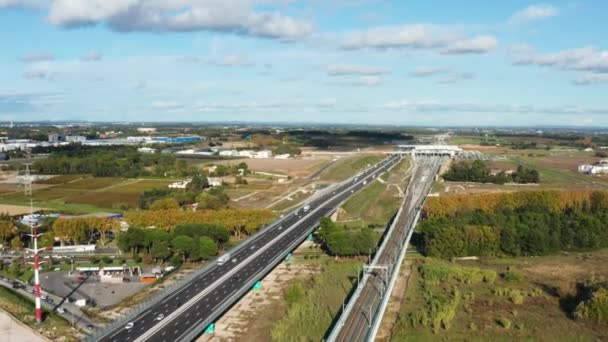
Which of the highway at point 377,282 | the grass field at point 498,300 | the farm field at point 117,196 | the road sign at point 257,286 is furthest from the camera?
the farm field at point 117,196

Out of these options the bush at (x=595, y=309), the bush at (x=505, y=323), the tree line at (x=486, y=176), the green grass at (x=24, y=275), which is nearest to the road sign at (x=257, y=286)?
the bush at (x=505, y=323)

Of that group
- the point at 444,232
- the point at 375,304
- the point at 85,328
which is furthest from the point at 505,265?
the point at 85,328

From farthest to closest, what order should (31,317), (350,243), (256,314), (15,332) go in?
(350,243) < (256,314) < (31,317) < (15,332)

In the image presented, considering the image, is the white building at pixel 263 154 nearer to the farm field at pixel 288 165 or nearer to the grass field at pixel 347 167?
the farm field at pixel 288 165

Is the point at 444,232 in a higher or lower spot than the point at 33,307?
higher

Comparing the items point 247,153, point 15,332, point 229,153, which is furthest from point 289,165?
point 15,332

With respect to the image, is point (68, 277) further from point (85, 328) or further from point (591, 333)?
point (591, 333)

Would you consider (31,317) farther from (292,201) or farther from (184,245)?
(292,201)
